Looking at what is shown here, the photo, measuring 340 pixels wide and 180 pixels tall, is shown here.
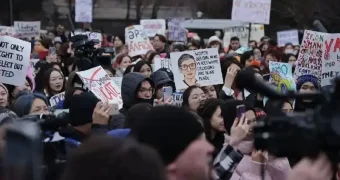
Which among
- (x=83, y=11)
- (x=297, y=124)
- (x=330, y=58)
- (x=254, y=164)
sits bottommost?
(x=254, y=164)

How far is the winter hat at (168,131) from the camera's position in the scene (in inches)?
123

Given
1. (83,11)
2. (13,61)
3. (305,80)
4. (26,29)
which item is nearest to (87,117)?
(13,61)

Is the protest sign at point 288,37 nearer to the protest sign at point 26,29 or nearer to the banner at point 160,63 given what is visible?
the protest sign at point 26,29

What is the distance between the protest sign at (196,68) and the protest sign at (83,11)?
1202 cm

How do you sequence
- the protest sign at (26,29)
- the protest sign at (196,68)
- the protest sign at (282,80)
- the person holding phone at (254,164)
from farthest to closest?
the protest sign at (26,29)
the protest sign at (196,68)
the protest sign at (282,80)
the person holding phone at (254,164)

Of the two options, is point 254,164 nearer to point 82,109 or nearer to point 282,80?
point 82,109

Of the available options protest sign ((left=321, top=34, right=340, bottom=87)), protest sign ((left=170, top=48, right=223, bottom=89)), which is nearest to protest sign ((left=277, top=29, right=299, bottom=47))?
protest sign ((left=170, top=48, right=223, bottom=89))

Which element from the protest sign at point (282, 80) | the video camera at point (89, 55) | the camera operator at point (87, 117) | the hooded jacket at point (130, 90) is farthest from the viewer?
the video camera at point (89, 55)

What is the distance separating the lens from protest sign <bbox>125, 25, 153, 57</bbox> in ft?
52.9

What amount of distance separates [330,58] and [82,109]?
4.19 meters

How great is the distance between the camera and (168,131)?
10.3 ft

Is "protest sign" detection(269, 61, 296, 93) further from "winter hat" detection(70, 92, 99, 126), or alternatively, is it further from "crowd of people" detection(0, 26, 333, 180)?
"winter hat" detection(70, 92, 99, 126)

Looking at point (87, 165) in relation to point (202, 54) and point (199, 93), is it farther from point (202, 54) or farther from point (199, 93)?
point (202, 54)

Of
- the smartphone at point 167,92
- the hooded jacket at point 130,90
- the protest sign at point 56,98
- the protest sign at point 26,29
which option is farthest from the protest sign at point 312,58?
the protest sign at point 26,29
